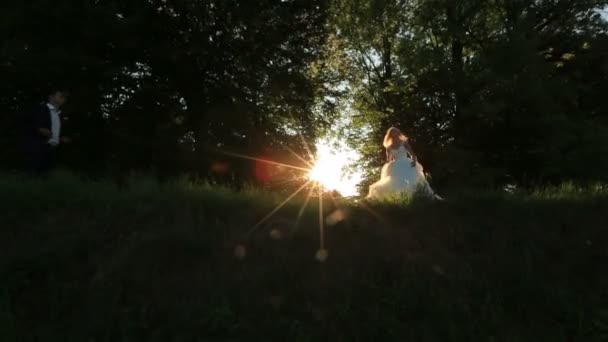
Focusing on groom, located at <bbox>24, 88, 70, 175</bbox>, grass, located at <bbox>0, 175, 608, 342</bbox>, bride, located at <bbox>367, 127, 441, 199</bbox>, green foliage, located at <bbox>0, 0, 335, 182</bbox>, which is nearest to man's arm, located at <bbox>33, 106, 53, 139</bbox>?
groom, located at <bbox>24, 88, 70, 175</bbox>

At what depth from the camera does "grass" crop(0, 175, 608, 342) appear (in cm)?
550

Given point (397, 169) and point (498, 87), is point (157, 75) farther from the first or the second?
→ point (498, 87)

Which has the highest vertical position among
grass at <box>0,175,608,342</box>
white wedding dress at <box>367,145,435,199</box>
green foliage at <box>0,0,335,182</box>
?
green foliage at <box>0,0,335,182</box>

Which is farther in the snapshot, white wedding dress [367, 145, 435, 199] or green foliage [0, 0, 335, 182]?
green foliage [0, 0, 335, 182]

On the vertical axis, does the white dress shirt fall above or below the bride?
above

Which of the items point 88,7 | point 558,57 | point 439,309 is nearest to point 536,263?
point 439,309

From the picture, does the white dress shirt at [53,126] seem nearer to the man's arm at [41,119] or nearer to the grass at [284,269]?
the man's arm at [41,119]

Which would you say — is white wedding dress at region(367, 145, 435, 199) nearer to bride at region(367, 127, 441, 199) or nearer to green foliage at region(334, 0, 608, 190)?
bride at region(367, 127, 441, 199)

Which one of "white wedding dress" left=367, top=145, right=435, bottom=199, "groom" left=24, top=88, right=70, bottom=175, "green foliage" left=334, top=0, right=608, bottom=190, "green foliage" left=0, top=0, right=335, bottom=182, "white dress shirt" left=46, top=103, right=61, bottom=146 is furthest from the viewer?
"green foliage" left=334, top=0, right=608, bottom=190

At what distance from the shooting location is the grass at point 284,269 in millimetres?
5496

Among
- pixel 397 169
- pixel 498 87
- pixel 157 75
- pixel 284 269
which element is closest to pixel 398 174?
pixel 397 169

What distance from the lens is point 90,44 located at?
1681cm

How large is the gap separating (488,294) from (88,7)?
44.4ft

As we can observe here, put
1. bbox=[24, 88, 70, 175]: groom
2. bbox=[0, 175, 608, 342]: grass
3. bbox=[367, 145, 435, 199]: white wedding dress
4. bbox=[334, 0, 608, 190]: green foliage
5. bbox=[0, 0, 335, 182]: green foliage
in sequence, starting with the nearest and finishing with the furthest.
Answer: bbox=[0, 175, 608, 342]: grass → bbox=[24, 88, 70, 175]: groom → bbox=[367, 145, 435, 199]: white wedding dress → bbox=[0, 0, 335, 182]: green foliage → bbox=[334, 0, 608, 190]: green foliage
